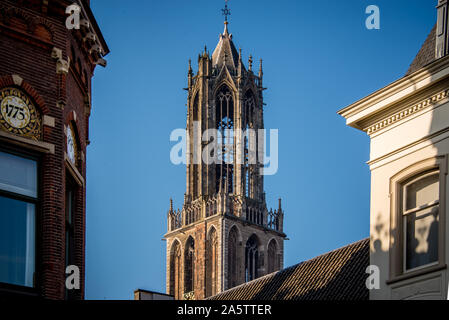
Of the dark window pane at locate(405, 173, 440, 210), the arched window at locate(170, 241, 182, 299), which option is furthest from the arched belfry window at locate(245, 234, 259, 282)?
the dark window pane at locate(405, 173, 440, 210)

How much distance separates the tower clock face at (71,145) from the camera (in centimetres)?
1955

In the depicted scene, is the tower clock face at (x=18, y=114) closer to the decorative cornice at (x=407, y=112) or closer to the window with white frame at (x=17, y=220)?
the window with white frame at (x=17, y=220)

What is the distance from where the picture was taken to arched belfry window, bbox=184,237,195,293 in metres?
101

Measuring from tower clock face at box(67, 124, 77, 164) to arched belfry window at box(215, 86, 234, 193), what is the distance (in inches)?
3170

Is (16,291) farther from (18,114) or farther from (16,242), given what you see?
(18,114)

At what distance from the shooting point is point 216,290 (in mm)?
96812

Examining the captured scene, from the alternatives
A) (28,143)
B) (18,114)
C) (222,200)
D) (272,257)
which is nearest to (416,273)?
(28,143)

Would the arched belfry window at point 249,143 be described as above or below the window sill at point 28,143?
above

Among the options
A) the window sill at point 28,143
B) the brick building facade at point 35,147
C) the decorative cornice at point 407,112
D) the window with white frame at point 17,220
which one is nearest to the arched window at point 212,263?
the decorative cornice at point 407,112

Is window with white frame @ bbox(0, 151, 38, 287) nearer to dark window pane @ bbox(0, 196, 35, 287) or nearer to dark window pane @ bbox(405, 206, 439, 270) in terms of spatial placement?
dark window pane @ bbox(0, 196, 35, 287)
